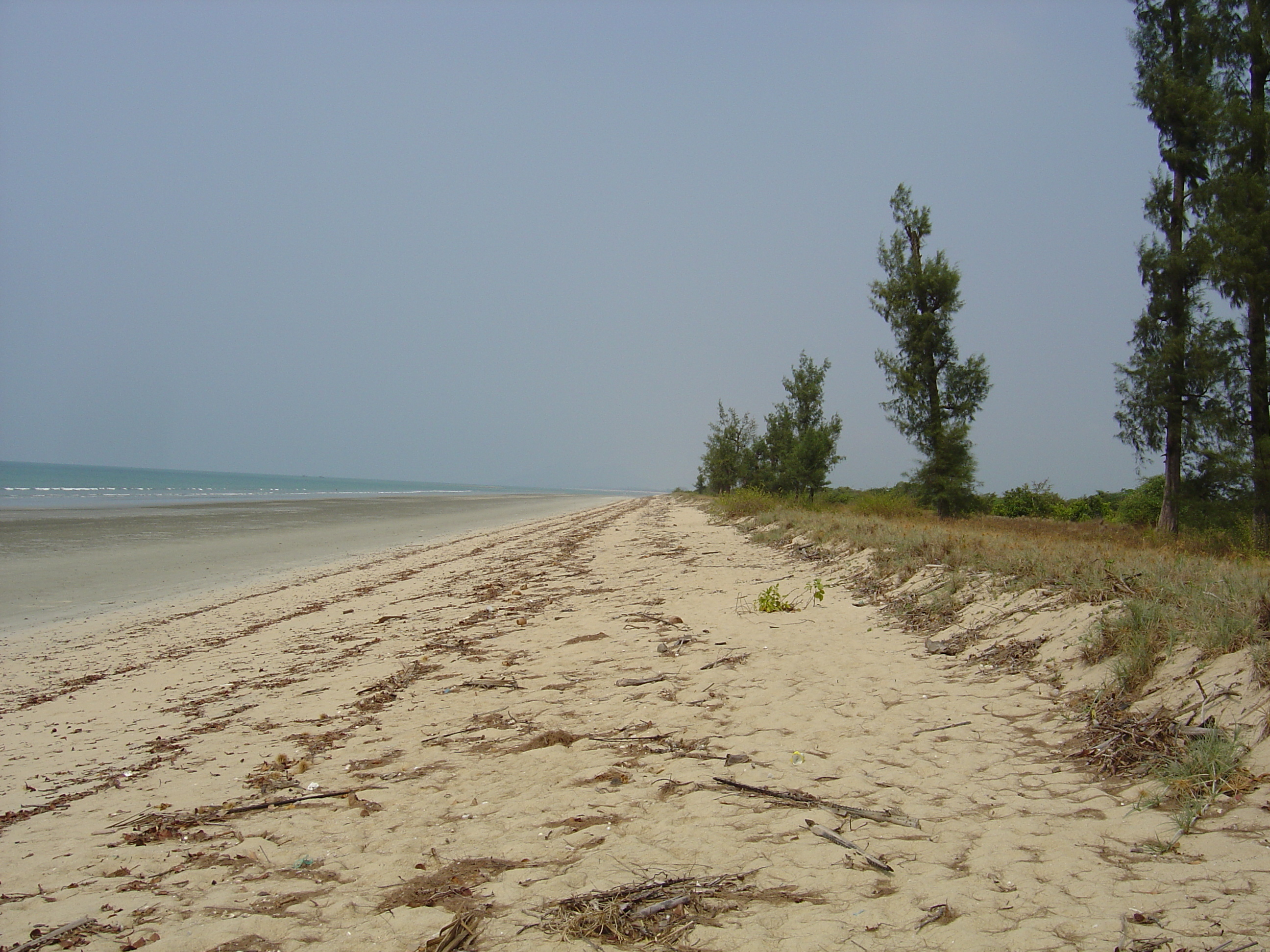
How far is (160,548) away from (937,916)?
23.4 metres

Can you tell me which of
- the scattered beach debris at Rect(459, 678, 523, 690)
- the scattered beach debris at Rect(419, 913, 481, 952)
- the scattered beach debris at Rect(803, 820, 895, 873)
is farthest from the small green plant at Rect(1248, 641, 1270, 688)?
the scattered beach debris at Rect(459, 678, 523, 690)

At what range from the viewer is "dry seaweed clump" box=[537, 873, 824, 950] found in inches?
105

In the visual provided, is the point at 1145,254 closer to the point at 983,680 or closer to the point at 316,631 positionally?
the point at 983,680

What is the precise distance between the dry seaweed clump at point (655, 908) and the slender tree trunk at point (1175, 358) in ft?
58.3

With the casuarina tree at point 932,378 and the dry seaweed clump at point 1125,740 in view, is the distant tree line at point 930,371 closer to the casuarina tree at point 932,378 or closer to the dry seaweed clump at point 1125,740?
the casuarina tree at point 932,378

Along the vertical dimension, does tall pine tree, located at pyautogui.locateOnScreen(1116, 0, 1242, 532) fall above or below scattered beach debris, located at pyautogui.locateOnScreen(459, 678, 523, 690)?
above

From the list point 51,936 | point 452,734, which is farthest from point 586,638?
point 51,936

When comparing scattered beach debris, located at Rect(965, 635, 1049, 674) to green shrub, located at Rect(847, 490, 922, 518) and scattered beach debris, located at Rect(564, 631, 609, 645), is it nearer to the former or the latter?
scattered beach debris, located at Rect(564, 631, 609, 645)

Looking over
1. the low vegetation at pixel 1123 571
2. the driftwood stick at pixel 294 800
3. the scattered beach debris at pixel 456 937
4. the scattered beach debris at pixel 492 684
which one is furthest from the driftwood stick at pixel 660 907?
the low vegetation at pixel 1123 571

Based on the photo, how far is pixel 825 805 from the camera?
3.72 m

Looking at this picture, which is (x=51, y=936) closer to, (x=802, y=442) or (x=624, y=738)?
(x=624, y=738)

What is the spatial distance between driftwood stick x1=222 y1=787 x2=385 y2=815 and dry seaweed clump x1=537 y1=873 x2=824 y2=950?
1.94 meters

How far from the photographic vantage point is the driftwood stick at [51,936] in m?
2.74

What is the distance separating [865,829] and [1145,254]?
66.4ft
